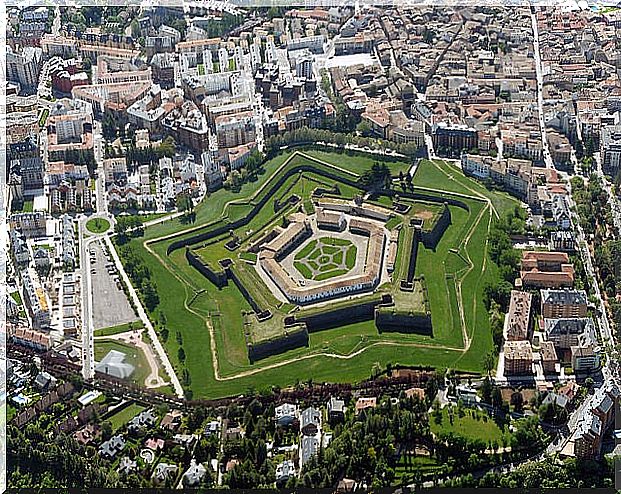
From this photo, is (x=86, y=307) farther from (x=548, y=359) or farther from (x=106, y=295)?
(x=548, y=359)

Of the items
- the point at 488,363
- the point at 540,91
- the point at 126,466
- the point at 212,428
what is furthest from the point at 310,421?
the point at 540,91

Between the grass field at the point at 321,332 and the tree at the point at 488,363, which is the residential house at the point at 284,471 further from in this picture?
the tree at the point at 488,363

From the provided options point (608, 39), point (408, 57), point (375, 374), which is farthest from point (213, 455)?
point (608, 39)

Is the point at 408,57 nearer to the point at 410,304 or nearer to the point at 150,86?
the point at 150,86

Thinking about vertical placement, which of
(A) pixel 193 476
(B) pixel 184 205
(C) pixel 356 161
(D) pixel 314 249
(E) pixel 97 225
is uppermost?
(C) pixel 356 161

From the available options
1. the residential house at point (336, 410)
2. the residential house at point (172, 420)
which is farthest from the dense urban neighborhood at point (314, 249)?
the residential house at point (336, 410)

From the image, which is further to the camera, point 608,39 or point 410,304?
point 608,39
